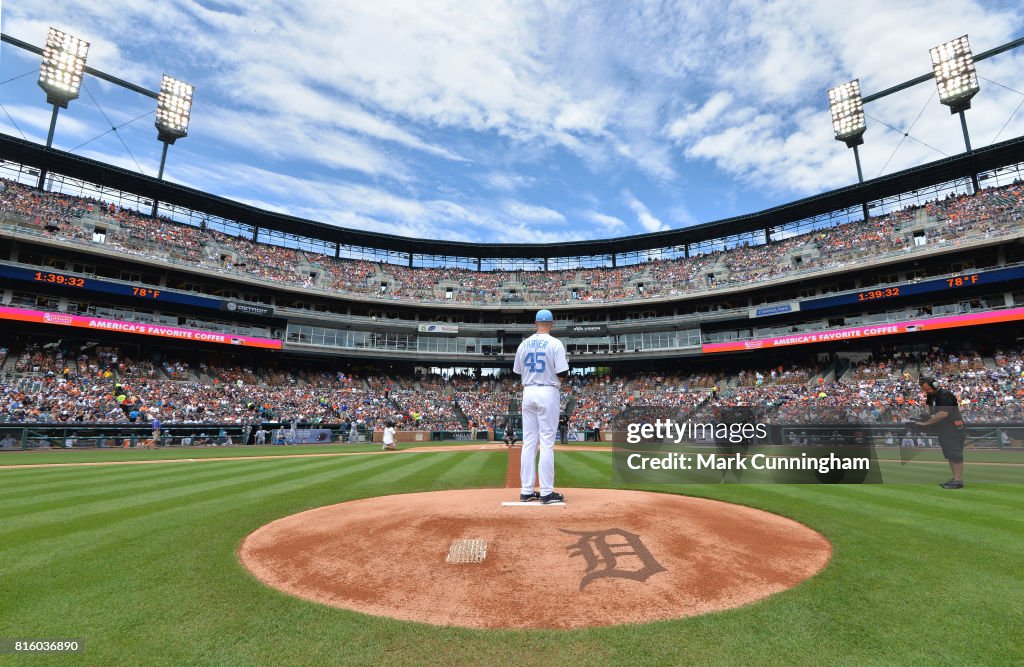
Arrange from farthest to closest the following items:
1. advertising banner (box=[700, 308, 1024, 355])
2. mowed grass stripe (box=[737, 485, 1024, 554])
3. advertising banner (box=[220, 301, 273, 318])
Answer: advertising banner (box=[220, 301, 273, 318]) < advertising banner (box=[700, 308, 1024, 355]) < mowed grass stripe (box=[737, 485, 1024, 554])

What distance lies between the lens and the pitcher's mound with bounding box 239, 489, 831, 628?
3725mm

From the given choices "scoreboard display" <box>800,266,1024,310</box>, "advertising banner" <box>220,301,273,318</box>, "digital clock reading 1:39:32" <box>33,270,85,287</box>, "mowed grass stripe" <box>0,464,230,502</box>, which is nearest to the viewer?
"mowed grass stripe" <box>0,464,230,502</box>

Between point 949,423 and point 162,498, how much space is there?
15219 mm

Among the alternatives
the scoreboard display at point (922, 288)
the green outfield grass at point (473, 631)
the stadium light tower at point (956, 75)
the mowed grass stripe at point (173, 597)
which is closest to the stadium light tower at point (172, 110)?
the green outfield grass at point (473, 631)

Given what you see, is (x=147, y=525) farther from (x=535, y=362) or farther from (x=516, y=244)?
(x=516, y=244)

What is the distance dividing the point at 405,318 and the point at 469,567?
47.0m

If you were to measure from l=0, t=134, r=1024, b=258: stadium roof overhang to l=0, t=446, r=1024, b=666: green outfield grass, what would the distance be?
42.6m

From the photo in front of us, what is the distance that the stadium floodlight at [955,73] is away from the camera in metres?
34.9

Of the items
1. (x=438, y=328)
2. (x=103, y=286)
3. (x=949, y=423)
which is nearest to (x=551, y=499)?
(x=949, y=423)

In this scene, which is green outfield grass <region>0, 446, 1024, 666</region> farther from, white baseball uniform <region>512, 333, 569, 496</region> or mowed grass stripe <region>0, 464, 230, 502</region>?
white baseball uniform <region>512, 333, 569, 496</region>

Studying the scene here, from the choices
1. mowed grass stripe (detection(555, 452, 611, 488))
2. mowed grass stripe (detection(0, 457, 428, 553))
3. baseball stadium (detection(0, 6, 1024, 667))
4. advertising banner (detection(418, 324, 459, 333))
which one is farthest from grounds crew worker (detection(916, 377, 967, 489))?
advertising banner (detection(418, 324, 459, 333))

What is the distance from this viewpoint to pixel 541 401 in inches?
273

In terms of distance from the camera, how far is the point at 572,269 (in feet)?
179

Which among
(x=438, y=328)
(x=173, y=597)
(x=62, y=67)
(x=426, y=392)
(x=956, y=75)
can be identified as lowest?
(x=173, y=597)
